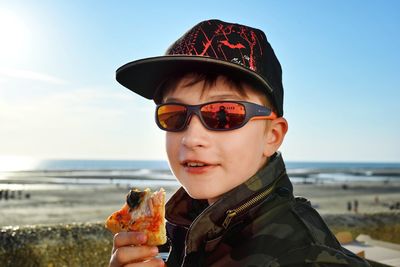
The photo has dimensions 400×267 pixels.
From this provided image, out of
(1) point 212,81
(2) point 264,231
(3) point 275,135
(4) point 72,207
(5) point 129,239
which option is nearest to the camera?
(2) point 264,231

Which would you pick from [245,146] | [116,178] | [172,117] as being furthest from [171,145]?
[116,178]

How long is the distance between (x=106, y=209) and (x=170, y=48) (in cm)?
Result: 3181

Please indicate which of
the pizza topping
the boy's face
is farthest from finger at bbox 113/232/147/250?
the boy's face

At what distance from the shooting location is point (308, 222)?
2.16 m

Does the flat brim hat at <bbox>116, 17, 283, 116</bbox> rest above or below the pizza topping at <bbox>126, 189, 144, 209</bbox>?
above

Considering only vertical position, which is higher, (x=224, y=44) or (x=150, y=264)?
(x=224, y=44)

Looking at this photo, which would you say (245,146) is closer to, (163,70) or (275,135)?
→ (275,135)

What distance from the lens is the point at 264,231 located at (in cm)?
215

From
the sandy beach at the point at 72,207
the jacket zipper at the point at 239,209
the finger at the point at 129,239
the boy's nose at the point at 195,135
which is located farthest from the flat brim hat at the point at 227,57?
the sandy beach at the point at 72,207

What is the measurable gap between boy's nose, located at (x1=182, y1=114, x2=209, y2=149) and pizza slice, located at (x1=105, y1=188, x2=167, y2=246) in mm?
276

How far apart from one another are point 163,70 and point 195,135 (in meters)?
0.49

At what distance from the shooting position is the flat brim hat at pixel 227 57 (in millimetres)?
2285

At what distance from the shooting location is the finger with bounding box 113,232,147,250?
223cm

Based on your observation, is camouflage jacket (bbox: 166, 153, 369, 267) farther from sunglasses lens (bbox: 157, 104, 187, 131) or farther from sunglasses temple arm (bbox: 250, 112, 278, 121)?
sunglasses lens (bbox: 157, 104, 187, 131)
